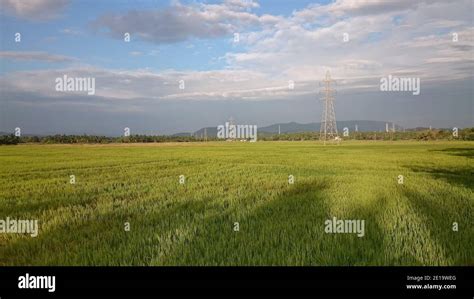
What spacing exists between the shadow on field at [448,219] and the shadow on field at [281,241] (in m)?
0.69

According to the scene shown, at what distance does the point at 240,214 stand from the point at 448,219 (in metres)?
2.85

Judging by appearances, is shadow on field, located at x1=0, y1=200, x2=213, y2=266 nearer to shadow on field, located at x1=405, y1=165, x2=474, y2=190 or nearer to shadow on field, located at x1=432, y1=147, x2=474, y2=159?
shadow on field, located at x1=405, y1=165, x2=474, y2=190

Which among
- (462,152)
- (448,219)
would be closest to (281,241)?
(448,219)

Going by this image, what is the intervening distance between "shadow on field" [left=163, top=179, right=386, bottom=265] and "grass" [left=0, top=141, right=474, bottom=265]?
1 cm

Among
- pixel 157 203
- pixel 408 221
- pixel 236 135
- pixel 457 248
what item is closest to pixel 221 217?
pixel 157 203

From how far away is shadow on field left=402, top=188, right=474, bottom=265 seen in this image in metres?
4.05

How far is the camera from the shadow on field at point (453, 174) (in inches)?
275

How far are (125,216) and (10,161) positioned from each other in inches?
129

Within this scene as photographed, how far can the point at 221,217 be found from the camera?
211 inches
